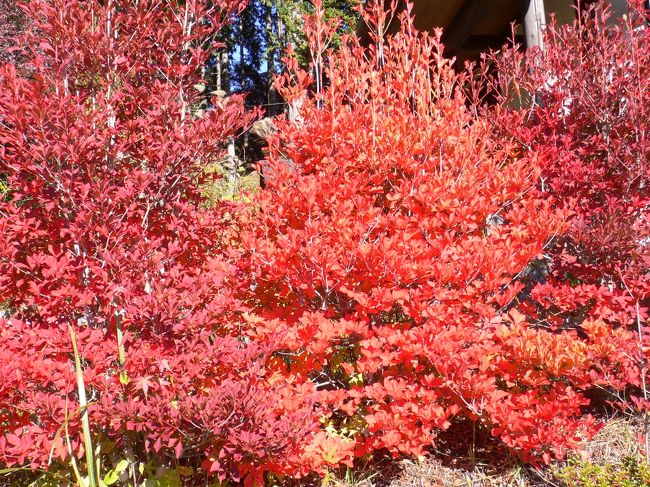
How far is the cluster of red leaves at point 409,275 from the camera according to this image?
8.07 feet

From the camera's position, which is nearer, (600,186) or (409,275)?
(409,275)

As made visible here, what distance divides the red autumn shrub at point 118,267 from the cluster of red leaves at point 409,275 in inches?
15.4

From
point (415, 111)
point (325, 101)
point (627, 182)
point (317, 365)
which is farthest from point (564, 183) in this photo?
point (317, 365)

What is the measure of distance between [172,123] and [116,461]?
164 cm

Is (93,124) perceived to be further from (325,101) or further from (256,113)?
(325,101)

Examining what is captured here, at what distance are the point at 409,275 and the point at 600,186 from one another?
1.34 m

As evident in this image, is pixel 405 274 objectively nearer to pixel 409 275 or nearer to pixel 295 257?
pixel 409 275

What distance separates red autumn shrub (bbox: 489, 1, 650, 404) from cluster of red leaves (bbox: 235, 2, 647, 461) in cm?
6

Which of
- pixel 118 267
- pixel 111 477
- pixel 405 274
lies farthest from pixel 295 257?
pixel 111 477

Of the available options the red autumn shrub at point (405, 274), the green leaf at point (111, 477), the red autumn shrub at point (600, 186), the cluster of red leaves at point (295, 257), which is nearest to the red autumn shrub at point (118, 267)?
the cluster of red leaves at point (295, 257)

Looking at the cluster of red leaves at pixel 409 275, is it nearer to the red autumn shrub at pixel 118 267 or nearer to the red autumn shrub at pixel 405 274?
the red autumn shrub at pixel 405 274

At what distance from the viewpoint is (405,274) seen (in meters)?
2.50

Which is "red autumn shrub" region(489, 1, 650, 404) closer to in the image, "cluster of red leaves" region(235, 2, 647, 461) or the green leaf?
"cluster of red leaves" region(235, 2, 647, 461)

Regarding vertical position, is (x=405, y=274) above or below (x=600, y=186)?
below
